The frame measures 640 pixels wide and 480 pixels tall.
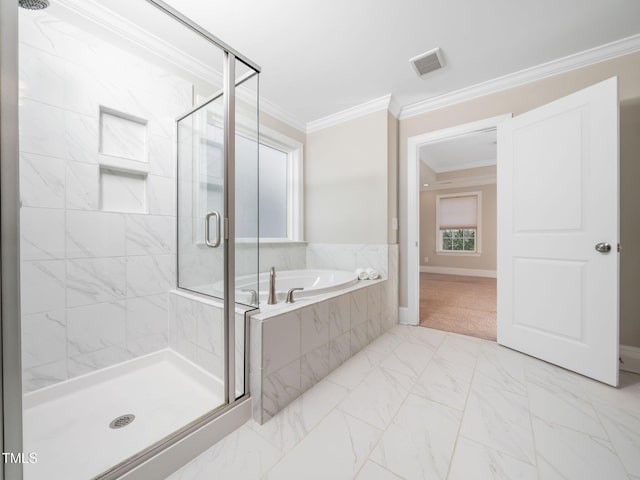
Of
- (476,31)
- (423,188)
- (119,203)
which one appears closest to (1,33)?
(119,203)

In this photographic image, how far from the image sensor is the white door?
5.16 ft

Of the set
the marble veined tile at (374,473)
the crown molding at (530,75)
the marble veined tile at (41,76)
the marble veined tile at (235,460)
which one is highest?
the crown molding at (530,75)

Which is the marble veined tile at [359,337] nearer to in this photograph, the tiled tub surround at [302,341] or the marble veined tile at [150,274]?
the tiled tub surround at [302,341]

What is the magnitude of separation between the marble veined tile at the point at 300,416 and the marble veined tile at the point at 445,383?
0.50 meters

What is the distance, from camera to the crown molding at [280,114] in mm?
2646

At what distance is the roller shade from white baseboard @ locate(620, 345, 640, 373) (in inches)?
177

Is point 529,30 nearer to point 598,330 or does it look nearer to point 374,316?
point 598,330

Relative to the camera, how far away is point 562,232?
70.3 inches

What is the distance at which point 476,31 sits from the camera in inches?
67.7

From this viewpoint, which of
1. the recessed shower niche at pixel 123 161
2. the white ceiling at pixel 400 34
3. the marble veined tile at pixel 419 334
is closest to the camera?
the white ceiling at pixel 400 34

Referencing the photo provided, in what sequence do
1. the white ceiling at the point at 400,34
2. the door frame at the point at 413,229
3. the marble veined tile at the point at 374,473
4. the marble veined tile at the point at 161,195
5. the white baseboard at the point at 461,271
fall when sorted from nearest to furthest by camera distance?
the marble veined tile at the point at 374,473
the white ceiling at the point at 400,34
the marble veined tile at the point at 161,195
the door frame at the point at 413,229
the white baseboard at the point at 461,271

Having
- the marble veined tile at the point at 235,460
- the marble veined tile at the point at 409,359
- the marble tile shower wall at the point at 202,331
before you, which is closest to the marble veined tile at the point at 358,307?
the marble veined tile at the point at 409,359

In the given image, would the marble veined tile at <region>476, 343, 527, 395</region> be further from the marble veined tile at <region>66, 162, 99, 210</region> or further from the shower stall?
the marble veined tile at <region>66, 162, 99, 210</region>

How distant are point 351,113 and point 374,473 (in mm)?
2937
